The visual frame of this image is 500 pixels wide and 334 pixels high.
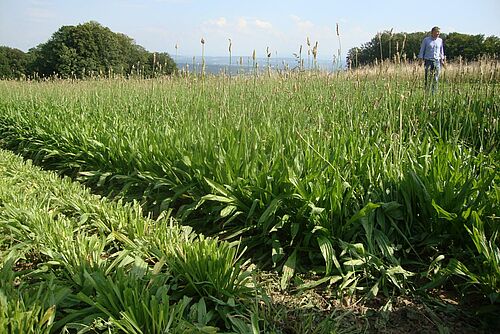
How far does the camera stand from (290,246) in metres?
2.47

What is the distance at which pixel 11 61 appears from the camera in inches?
1326

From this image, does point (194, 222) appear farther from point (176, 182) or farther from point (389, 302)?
point (389, 302)

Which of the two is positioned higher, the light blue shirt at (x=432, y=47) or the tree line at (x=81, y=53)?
the tree line at (x=81, y=53)

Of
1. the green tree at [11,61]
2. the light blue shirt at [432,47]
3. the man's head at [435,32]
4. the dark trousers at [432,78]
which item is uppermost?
the green tree at [11,61]

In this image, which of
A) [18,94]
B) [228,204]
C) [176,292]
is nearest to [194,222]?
[228,204]

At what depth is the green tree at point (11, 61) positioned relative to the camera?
30.0 m

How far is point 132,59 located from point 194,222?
76.9 ft

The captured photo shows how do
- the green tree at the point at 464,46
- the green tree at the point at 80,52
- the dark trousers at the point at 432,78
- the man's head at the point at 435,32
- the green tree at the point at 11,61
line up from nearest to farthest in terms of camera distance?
1. the dark trousers at the point at 432,78
2. the man's head at the point at 435,32
3. the green tree at the point at 464,46
4. the green tree at the point at 80,52
5. the green tree at the point at 11,61

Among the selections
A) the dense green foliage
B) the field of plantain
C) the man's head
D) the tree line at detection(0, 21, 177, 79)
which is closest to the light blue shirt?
the man's head

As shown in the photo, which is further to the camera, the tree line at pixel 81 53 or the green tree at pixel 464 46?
the tree line at pixel 81 53

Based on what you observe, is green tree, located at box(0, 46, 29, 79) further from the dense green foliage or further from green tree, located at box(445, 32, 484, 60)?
the dense green foliage

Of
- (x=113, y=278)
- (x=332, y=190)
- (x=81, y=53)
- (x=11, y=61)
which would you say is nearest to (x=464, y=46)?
(x=81, y=53)

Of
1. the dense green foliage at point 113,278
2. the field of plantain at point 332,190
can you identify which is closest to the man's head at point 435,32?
the field of plantain at point 332,190

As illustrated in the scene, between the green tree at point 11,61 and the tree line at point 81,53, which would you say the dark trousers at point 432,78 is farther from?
the green tree at point 11,61
